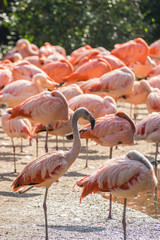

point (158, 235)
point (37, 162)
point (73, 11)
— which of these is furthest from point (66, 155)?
point (73, 11)

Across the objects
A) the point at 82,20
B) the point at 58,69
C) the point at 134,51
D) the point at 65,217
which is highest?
the point at 82,20

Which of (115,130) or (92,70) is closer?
(115,130)

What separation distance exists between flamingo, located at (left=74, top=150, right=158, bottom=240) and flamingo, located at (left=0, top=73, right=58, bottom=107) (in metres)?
4.05

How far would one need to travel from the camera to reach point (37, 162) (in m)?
4.46

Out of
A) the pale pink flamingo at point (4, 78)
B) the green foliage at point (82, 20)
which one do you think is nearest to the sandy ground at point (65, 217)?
the pale pink flamingo at point (4, 78)

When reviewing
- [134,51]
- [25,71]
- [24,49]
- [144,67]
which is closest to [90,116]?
[25,71]

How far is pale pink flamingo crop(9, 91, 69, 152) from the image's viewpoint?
20.3 ft

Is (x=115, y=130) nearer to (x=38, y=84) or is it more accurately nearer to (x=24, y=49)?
(x=38, y=84)

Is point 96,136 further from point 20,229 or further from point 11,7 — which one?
point 11,7

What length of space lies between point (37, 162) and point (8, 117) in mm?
2628

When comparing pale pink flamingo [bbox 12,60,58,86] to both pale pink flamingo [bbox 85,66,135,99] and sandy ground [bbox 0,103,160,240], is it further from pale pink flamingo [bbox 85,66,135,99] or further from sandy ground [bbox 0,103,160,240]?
sandy ground [bbox 0,103,160,240]

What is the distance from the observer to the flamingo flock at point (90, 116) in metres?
4.07

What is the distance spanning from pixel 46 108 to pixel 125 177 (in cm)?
244

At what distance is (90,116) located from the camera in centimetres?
441
